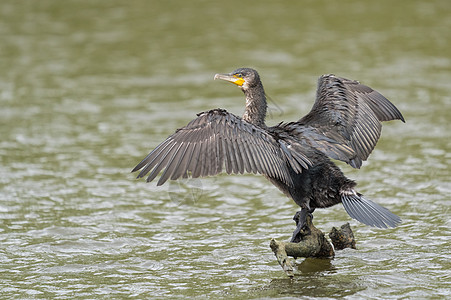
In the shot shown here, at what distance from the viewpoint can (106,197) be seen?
8.84 m

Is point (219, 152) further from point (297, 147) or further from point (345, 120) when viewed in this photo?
point (345, 120)

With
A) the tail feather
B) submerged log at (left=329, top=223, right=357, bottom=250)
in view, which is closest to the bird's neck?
submerged log at (left=329, top=223, right=357, bottom=250)

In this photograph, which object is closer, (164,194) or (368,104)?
(368,104)

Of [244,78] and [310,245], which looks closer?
[310,245]

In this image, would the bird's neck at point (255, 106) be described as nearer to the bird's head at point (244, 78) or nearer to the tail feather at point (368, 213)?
the bird's head at point (244, 78)

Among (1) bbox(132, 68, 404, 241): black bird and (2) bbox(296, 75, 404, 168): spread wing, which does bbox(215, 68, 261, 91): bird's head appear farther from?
(2) bbox(296, 75, 404, 168): spread wing

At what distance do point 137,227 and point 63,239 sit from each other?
804 millimetres

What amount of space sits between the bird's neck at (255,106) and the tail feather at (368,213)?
4.88 ft

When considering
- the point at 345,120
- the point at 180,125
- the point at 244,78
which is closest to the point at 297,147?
the point at 345,120

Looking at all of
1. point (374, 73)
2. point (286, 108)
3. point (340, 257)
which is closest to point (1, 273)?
point (340, 257)

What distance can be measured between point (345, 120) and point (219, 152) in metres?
1.64

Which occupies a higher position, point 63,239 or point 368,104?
point 368,104

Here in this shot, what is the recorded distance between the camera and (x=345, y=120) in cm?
728

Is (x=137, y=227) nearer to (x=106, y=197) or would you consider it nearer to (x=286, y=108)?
(x=106, y=197)
